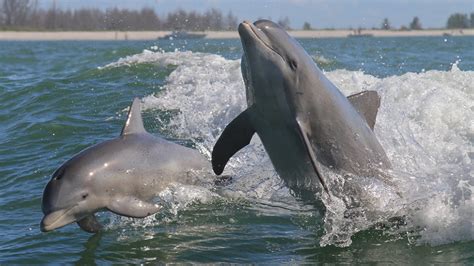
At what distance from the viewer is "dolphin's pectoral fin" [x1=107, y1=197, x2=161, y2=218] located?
7.14 m

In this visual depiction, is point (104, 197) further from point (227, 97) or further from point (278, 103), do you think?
point (227, 97)

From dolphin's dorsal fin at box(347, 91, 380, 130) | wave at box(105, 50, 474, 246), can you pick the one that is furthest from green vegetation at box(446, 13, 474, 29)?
dolphin's dorsal fin at box(347, 91, 380, 130)

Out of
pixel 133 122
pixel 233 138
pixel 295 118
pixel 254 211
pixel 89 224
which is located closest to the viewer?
pixel 295 118

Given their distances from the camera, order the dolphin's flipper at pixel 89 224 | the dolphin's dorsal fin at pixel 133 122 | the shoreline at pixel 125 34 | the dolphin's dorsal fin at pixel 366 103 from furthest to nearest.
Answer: the shoreline at pixel 125 34
the dolphin's dorsal fin at pixel 133 122
the dolphin's dorsal fin at pixel 366 103
the dolphin's flipper at pixel 89 224

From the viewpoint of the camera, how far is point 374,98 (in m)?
7.53

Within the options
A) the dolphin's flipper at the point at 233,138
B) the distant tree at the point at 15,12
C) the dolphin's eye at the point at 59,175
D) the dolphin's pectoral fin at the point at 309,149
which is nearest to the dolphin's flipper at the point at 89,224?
the dolphin's eye at the point at 59,175

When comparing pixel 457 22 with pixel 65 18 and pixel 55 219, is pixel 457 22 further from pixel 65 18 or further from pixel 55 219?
pixel 55 219

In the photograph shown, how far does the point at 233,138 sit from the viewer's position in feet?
23.3

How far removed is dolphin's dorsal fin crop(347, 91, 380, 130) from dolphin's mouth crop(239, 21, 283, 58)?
127 cm

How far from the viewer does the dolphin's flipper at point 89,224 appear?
7.26 meters

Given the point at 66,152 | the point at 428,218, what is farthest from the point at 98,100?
the point at 428,218

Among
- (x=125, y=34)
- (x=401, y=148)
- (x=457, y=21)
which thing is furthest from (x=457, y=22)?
(x=401, y=148)

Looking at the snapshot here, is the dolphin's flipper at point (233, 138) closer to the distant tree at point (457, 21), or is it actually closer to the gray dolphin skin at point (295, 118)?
the gray dolphin skin at point (295, 118)

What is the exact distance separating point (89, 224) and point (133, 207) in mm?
450
